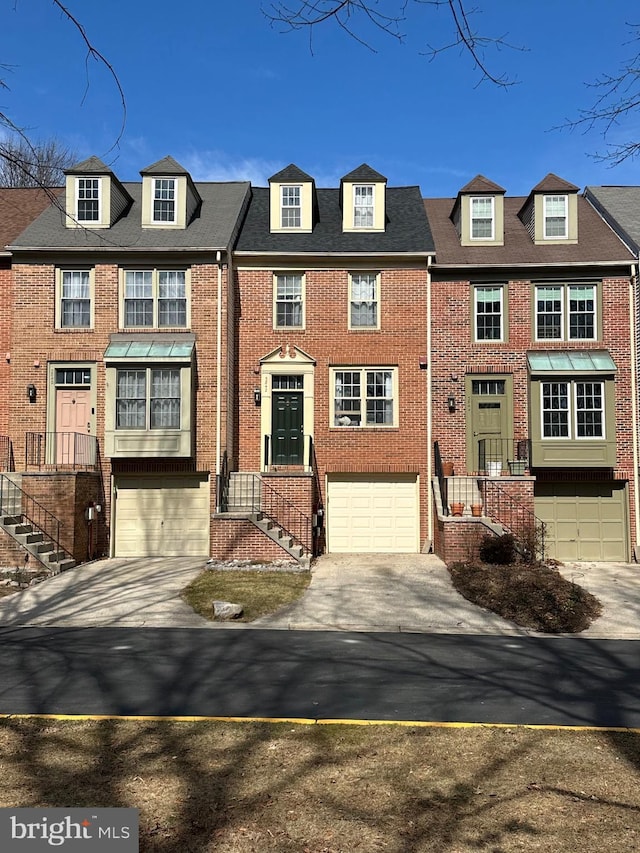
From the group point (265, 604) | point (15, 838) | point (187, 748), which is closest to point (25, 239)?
point (265, 604)

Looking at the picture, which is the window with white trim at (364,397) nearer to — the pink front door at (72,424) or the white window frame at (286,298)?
the white window frame at (286,298)

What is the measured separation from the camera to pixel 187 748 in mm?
5711

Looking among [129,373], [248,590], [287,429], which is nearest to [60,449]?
[129,373]

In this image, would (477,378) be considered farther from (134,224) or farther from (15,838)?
(15,838)

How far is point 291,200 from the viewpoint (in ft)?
66.4

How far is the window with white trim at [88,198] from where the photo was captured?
19297 millimetres

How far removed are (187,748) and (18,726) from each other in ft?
5.74

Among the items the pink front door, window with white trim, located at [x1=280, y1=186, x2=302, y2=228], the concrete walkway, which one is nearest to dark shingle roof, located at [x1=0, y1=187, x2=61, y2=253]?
the pink front door

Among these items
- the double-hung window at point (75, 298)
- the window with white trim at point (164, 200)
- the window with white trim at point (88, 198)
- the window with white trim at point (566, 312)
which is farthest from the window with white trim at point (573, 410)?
the window with white trim at point (88, 198)

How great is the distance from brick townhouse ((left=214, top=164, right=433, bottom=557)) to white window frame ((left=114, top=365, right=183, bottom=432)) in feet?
5.94

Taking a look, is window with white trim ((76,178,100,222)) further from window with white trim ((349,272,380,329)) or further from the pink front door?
window with white trim ((349,272,380,329))

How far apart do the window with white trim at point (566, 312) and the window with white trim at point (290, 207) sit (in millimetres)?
7169

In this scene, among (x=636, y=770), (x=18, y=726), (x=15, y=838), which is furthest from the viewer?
(x=18, y=726)

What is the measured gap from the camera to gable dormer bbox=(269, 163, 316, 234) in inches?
788
